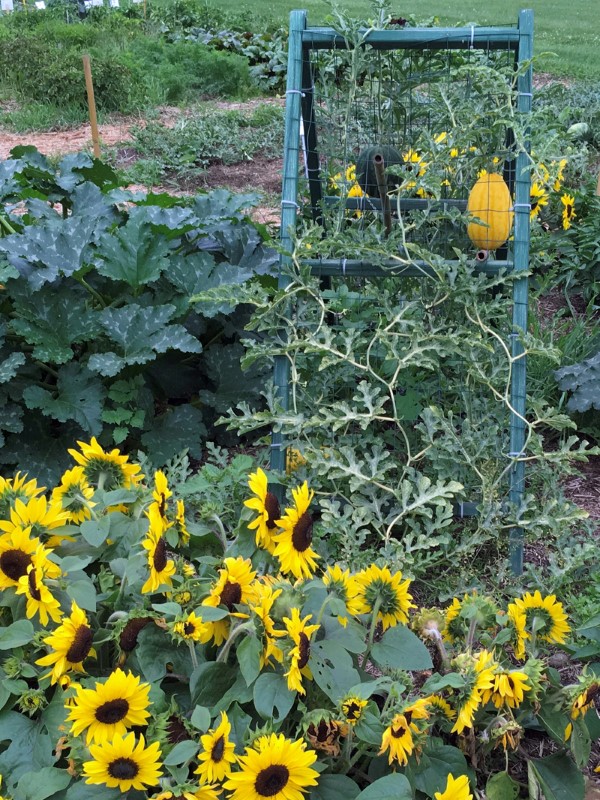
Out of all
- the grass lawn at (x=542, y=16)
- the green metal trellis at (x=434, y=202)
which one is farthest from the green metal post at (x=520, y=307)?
the grass lawn at (x=542, y=16)

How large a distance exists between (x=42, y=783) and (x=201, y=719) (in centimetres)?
29

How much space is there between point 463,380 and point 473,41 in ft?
3.30

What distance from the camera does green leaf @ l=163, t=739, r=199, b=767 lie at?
51.8 inches

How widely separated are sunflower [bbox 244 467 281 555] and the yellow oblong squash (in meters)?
1.20

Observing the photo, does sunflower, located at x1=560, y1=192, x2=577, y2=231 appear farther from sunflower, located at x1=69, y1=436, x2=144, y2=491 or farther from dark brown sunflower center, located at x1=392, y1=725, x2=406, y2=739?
dark brown sunflower center, located at x1=392, y1=725, x2=406, y2=739

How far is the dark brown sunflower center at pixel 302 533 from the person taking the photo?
155 cm

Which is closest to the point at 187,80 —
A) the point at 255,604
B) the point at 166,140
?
the point at 166,140

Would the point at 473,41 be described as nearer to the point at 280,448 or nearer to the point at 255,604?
the point at 280,448

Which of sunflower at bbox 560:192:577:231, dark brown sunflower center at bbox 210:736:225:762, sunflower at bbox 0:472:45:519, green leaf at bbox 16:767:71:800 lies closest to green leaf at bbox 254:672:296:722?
dark brown sunflower center at bbox 210:736:225:762

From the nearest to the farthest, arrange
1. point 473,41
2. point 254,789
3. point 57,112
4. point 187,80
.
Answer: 1. point 254,789
2. point 473,41
3. point 57,112
4. point 187,80

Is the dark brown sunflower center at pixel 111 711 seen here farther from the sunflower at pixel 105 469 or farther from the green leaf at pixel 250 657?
the sunflower at pixel 105 469

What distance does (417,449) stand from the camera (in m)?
2.69

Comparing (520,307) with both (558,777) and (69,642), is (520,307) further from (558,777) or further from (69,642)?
(69,642)

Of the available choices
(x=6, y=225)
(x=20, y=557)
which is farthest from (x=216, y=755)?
(x=6, y=225)
